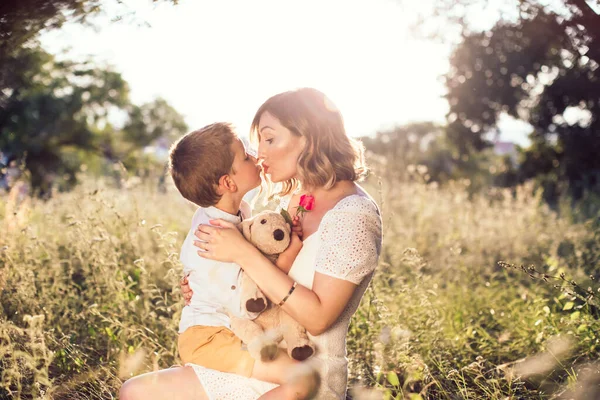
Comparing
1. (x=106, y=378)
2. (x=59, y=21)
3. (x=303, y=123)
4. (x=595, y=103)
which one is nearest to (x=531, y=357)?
(x=303, y=123)

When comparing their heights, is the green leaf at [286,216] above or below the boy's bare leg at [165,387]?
above

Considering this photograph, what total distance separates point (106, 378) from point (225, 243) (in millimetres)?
1181

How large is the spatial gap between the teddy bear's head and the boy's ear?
0.25 metres

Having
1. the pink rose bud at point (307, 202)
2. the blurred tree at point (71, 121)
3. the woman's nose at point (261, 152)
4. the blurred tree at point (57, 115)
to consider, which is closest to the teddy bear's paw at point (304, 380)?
the pink rose bud at point (307, 202)

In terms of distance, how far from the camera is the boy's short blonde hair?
2385mm

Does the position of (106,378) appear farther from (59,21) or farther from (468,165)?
(468,165)

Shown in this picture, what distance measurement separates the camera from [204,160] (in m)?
2.38

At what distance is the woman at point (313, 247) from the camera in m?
2.14

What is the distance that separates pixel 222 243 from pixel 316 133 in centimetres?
62

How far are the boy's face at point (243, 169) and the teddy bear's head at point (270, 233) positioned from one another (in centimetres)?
27

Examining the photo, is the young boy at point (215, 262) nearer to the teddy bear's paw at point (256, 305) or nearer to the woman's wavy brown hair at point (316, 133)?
the teddy bear's paw at point (256, 305)

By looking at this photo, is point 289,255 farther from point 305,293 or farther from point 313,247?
point 305,293

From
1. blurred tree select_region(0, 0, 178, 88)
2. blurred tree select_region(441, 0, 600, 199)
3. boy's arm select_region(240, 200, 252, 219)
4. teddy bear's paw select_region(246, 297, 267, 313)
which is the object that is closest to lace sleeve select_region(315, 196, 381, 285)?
teddy bear's paw select_region(246, 297, 267, 313)

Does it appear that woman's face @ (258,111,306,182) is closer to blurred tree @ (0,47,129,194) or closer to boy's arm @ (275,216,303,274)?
boy's arm @ (275,216,303,274)
